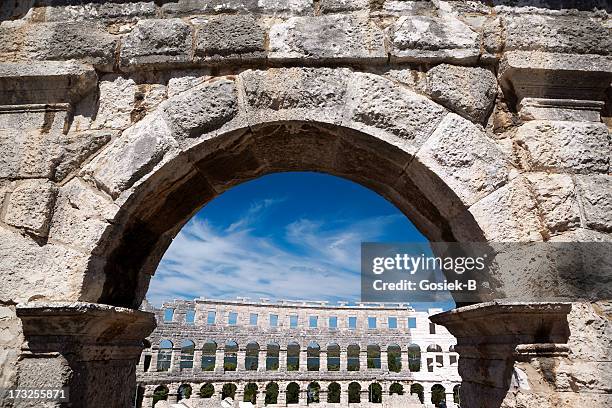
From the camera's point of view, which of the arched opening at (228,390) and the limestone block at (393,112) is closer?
the limestone block at (393,112)

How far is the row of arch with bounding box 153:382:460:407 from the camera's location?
87.0 ft

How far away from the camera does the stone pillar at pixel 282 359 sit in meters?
28.3

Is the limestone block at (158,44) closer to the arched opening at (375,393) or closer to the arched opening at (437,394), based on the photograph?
the arched opening at (375,393)

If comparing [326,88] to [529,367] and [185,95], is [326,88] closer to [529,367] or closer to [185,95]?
[185,95]

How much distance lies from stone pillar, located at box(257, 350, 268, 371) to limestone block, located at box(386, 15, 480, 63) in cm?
2838

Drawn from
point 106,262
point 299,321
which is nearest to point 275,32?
point 106,262

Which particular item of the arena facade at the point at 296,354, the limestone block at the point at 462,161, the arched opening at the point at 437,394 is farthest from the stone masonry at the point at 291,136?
the arched opening at the point at 437,394

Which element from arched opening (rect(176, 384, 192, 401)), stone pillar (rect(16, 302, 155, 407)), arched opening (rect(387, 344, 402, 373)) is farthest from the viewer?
arched opening (rect(387, 344, 402, 373))

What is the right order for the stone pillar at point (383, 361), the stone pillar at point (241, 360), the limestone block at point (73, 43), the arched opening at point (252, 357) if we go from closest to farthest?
the limestone block at point (73, 43), the stone pillar at point (241, 360), the arched opening at point (252, 357), the stone pillar at point (383, 361)

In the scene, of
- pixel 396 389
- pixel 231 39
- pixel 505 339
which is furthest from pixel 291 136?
pixel 396 389

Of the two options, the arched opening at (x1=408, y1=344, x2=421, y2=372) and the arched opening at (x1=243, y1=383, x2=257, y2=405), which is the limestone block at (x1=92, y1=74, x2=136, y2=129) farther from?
the arched opening at (x1=408, y1=344, x2=421, y2=372)

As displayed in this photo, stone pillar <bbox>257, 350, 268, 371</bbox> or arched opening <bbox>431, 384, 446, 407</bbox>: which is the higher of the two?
stone pillar <bbox>257, 350, 268, 371</bbox>

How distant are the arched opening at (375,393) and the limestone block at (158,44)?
100 feet

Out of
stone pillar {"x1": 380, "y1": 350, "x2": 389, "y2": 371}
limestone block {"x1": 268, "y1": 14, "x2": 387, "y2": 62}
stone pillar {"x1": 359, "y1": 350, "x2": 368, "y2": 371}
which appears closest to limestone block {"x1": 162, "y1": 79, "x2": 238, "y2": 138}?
limestone block {"x1": 268, "y1": 14, "x2": 387, "y2": 62}
